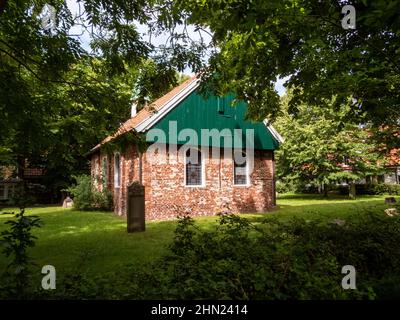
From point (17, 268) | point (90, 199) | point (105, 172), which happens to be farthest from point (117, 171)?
point (17, 268)

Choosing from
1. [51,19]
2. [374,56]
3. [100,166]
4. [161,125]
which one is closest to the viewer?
[51,19]

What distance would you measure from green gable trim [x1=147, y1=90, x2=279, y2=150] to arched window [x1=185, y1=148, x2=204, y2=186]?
0.65 m

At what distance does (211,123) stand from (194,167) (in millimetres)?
2559

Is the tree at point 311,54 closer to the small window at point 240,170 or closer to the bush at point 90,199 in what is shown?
the small window at point 240,170

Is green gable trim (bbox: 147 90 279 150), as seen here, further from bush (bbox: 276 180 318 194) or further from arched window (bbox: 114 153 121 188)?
bush (bbox: 276 180 318 194)

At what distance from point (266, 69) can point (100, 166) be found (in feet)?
57.8

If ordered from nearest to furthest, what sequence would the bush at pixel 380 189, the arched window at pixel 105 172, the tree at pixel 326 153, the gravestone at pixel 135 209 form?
the gravestone at pixel 135 209 < the arched window at pixel 105 172 < the tree at pixel 326 153 < the bush at pixel 380 189

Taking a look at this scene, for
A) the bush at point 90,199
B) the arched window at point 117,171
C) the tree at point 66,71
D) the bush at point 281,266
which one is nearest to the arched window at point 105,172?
the bush at point 90,199

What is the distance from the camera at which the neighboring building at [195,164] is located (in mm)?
15742

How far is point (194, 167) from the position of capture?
1712cm

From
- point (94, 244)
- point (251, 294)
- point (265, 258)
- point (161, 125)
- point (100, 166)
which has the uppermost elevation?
point (161, 125)
